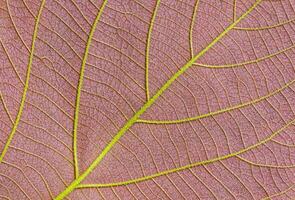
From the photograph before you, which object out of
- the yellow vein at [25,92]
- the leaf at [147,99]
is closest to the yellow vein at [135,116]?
the leaf at [147,99]

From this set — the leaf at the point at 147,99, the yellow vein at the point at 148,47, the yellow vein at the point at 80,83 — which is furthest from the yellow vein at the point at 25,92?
the yellow vein at the point at 148,47

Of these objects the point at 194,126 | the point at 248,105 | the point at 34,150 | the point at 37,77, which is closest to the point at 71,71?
the point at 37,77

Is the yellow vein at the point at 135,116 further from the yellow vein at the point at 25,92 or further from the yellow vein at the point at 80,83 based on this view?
the yellow vein at the point at 25,92

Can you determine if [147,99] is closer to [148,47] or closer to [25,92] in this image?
[148,47]

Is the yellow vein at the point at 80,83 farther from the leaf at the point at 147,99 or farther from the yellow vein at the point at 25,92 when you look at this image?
the yellow vein at the point at 25,92

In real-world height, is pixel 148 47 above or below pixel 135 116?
above

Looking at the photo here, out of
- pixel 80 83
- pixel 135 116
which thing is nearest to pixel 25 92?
pixel 80 83

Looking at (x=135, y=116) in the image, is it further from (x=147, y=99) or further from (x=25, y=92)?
(x=25, y=92)

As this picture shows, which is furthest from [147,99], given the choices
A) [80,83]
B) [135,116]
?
[80,83]

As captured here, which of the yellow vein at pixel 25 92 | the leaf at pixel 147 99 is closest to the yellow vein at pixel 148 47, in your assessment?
the leaf at pixel 147 99

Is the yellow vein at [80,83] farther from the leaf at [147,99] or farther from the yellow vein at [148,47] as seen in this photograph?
the yellow vein at [148,47]
